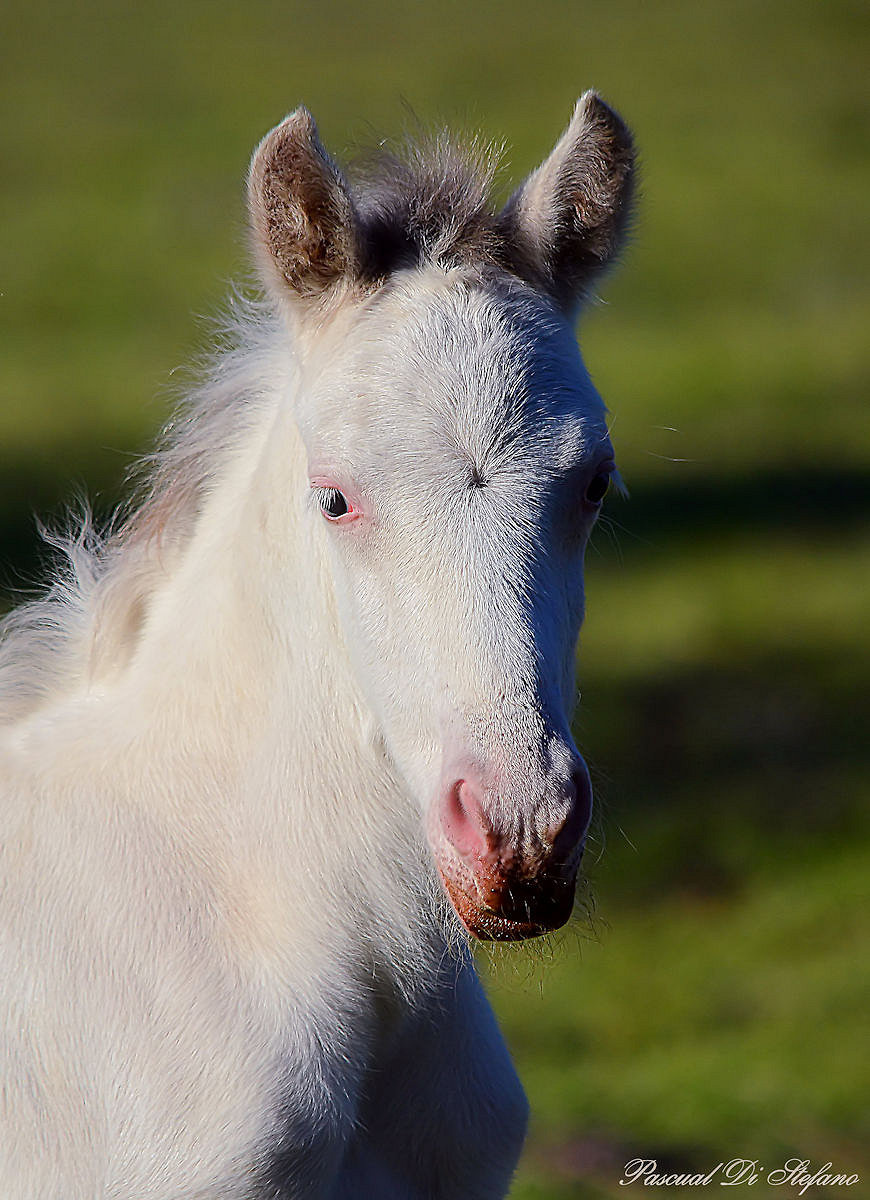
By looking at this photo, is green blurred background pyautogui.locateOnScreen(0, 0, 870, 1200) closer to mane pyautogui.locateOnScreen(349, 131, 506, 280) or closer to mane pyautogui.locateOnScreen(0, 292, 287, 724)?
mane pyautogui.locateOnScreen(349, 131, 506, 280)

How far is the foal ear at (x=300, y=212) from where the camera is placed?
2.09 m

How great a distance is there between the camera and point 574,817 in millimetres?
1829

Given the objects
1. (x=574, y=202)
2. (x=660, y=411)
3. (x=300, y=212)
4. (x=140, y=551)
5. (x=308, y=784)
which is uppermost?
(x=300, y=212)

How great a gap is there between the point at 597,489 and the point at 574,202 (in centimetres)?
50

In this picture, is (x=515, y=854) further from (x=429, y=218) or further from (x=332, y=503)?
(x=429, y=218)

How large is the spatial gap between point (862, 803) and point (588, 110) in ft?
19.1

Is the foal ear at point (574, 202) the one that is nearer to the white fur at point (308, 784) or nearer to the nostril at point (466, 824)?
the white fur at point (308, 784)

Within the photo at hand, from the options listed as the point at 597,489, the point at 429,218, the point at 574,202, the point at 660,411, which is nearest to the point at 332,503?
the point at 597,489

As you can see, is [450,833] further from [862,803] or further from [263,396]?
[862,803]

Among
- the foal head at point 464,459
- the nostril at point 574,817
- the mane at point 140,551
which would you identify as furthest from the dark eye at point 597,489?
the mane at point 140,551

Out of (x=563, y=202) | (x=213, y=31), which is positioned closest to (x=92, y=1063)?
(x=563, y=202)

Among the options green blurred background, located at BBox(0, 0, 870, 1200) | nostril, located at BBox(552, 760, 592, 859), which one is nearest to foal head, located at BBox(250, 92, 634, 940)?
nostril, located at BBox(552, 760, 592, 859)

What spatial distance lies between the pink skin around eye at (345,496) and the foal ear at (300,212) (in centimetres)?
37

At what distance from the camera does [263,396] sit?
2467 mm
